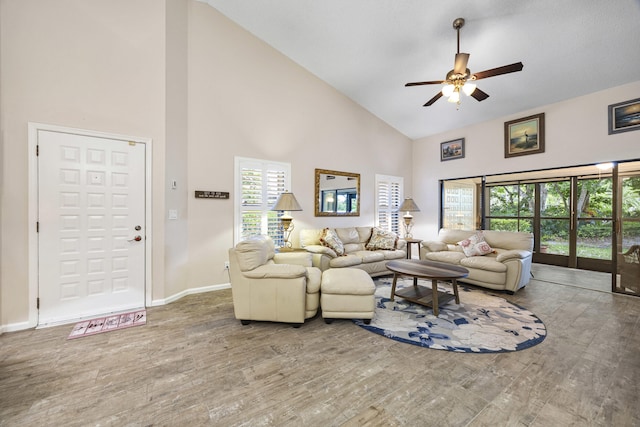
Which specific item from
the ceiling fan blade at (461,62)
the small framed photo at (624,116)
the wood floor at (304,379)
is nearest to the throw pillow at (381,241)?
the wood floor at (304,379)

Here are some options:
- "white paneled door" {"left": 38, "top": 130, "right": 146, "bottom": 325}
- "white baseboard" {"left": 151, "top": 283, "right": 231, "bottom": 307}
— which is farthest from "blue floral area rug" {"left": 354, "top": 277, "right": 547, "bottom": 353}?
"white paneled door" {"left": 38, "top": 130, "right": 146, "bottom": 325}

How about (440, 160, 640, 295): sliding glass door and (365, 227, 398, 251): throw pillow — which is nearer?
(365, 227, 398, 251): throw pillow

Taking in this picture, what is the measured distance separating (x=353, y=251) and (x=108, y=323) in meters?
3.73

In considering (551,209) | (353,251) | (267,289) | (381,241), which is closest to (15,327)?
(267,289)

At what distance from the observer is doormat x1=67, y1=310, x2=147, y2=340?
8.85 feet

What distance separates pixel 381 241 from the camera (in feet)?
17.0

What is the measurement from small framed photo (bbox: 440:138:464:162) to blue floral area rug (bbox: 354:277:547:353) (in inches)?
139

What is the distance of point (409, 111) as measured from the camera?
567 cm

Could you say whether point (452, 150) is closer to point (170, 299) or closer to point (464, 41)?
point (464, 41)

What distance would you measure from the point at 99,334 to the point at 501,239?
6102 mm

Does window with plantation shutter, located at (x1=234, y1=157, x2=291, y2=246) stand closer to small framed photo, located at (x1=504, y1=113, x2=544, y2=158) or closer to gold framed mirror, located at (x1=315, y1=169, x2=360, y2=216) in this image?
Answer: gold framed mirror, located at (x1=315, y1=169, x2=360, y2=216)

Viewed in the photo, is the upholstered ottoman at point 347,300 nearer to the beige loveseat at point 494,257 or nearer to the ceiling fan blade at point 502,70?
the beige loveseat at point 494,257

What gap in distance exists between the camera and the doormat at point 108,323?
2699mm

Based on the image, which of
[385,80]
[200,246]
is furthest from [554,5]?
[200,246]
